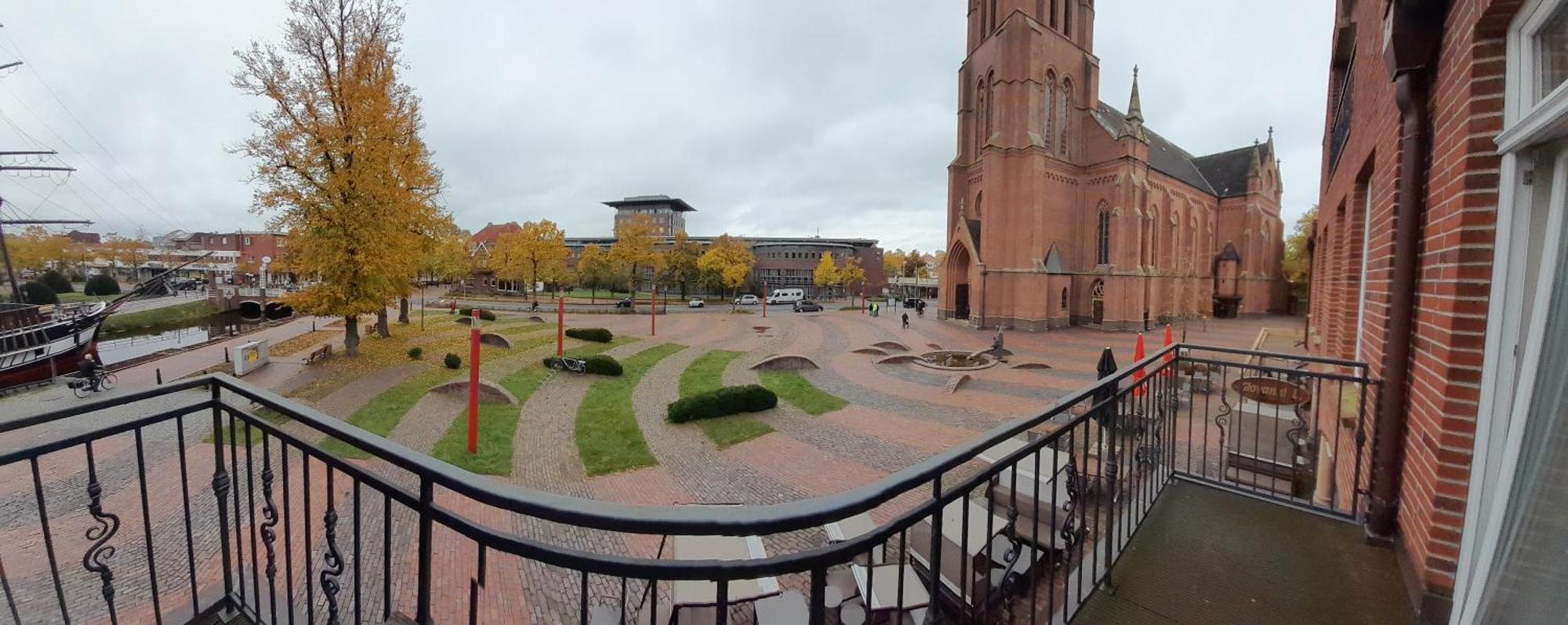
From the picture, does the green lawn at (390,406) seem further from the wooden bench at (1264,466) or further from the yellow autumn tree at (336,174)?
the wooden bench at (1264,466)

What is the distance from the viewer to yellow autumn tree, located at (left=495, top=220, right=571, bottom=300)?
37875 mm

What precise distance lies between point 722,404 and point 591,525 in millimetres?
10530

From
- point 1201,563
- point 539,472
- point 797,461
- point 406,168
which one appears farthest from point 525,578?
point 406,168

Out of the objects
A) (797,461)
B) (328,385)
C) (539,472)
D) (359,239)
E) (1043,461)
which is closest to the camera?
(1043,461)

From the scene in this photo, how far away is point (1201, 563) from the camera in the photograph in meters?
3.20

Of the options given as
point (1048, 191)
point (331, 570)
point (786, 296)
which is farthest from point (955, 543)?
point (786, 296)

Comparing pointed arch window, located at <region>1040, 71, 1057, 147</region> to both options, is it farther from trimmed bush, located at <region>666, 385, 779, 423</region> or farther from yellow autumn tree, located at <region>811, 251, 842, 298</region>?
yellow autumn tree, located at <region>811, 251, 842, 298</region>

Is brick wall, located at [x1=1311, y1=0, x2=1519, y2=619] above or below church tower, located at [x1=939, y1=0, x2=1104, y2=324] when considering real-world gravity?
below

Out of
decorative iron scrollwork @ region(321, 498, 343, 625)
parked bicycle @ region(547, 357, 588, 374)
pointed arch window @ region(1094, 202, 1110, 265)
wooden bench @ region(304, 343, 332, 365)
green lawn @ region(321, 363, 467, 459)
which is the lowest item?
green lawn @ region(321, 363, 467, 459)

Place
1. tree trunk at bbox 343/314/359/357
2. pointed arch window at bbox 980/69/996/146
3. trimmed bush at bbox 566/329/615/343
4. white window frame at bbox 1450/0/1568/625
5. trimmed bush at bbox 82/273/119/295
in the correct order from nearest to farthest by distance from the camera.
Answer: white window frame at bbox 1450/0/1568/625
tree trunk at bbox 343/314/359/357
trimmed bush at bbox 566/329/615/343
pointed arch window at bbox 980/69/996/146
trimmed bush at bbox 82/273/119/295

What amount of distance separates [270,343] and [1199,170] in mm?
61360

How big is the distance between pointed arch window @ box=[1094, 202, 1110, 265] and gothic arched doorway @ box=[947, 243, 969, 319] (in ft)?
22.3

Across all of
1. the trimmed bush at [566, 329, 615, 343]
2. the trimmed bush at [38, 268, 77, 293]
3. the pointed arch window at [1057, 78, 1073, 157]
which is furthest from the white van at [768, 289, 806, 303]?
the trimmed bush at [38, 268, 77, 293]

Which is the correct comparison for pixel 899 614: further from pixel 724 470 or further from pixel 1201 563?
pixel 724 470
